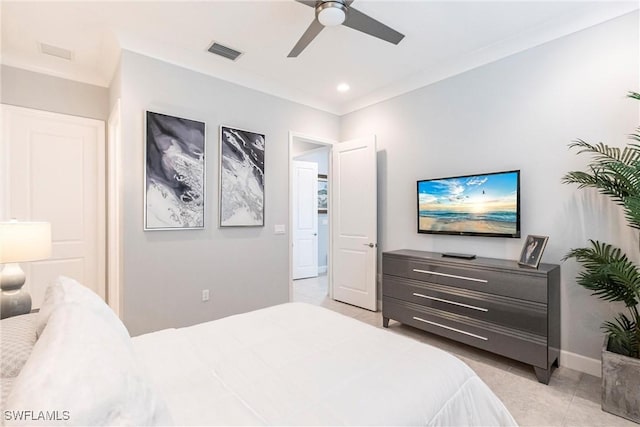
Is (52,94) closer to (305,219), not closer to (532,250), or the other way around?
(305,219)

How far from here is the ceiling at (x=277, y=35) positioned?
2.34 metres

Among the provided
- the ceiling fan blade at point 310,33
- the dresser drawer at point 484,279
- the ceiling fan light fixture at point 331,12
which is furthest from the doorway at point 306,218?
the ceiling fan light fixture at point 331,12

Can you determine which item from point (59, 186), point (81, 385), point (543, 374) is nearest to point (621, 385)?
point (543, 374)

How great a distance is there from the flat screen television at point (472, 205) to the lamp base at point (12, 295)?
3.45 metres

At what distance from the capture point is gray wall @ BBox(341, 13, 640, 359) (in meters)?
2.33

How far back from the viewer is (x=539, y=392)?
7.09 ft

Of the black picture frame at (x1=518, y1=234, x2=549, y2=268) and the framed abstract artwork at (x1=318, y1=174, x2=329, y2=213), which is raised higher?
the framed abstract artwork at (x1=318, y1=174, x2=329, y2=213)

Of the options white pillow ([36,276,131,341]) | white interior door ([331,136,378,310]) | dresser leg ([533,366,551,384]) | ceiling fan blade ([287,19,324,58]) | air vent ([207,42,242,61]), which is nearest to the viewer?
white pillow ([36,276,131,341])

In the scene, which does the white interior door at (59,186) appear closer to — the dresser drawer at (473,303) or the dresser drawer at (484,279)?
the dresser drawer at (473,303)

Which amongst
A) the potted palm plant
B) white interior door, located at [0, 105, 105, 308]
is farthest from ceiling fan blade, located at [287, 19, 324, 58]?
white interior door, located at [0, 105, 105, 308]

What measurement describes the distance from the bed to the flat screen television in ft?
6.21

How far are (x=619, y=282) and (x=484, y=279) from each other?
82 centimetres

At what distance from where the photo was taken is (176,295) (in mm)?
2967

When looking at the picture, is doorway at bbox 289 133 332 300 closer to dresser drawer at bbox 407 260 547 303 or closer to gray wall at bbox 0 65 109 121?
dresser drawer at bbox 407 260 547 303
